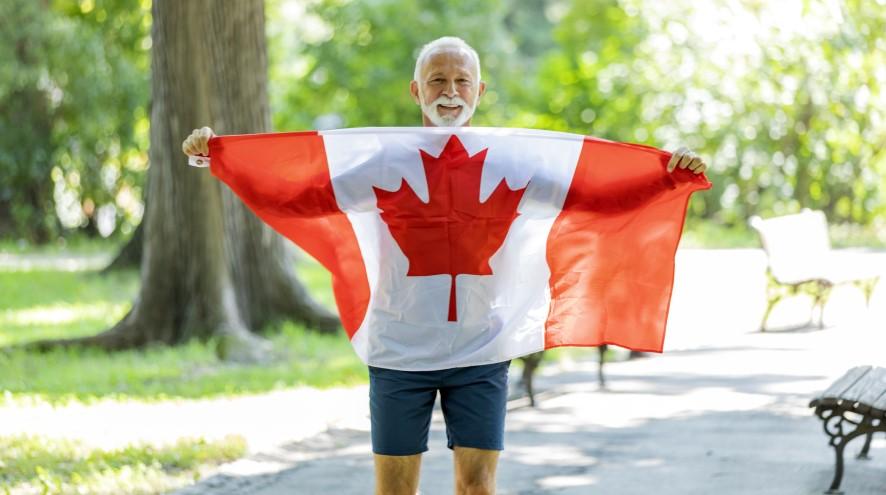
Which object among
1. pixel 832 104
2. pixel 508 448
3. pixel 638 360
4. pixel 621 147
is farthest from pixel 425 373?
pixel 832 104

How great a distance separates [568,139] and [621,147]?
211mm

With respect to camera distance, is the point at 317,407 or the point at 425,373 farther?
the point at 317,407

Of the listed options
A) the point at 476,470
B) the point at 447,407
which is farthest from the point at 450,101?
the point at 476,470

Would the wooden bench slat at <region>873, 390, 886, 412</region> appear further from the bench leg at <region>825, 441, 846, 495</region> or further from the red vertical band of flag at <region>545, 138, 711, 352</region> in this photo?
the red vertical band of flag at <region>545, 138, 711, 352</region>

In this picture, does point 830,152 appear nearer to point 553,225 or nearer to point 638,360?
point 638,360

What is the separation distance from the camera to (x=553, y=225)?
486cm

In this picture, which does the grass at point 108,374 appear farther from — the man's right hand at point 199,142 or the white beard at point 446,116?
the white beard at point 446,116

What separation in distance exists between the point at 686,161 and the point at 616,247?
1.74ft

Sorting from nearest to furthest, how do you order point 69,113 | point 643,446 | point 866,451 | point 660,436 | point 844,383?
point 844,383
point 866,451
point 643,446
point 660,436
point 69,113

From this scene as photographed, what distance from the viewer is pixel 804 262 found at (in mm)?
13914

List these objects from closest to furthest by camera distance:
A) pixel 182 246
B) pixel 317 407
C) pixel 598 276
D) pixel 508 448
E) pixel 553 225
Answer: pixel 553 225, pixel 598 276, pixel 508 448, pixel 317 407, pixel 182 246

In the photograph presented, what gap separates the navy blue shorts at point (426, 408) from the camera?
438 centimetres

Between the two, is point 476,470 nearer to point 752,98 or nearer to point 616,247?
point 616,247

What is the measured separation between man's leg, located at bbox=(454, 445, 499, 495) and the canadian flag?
29cm
